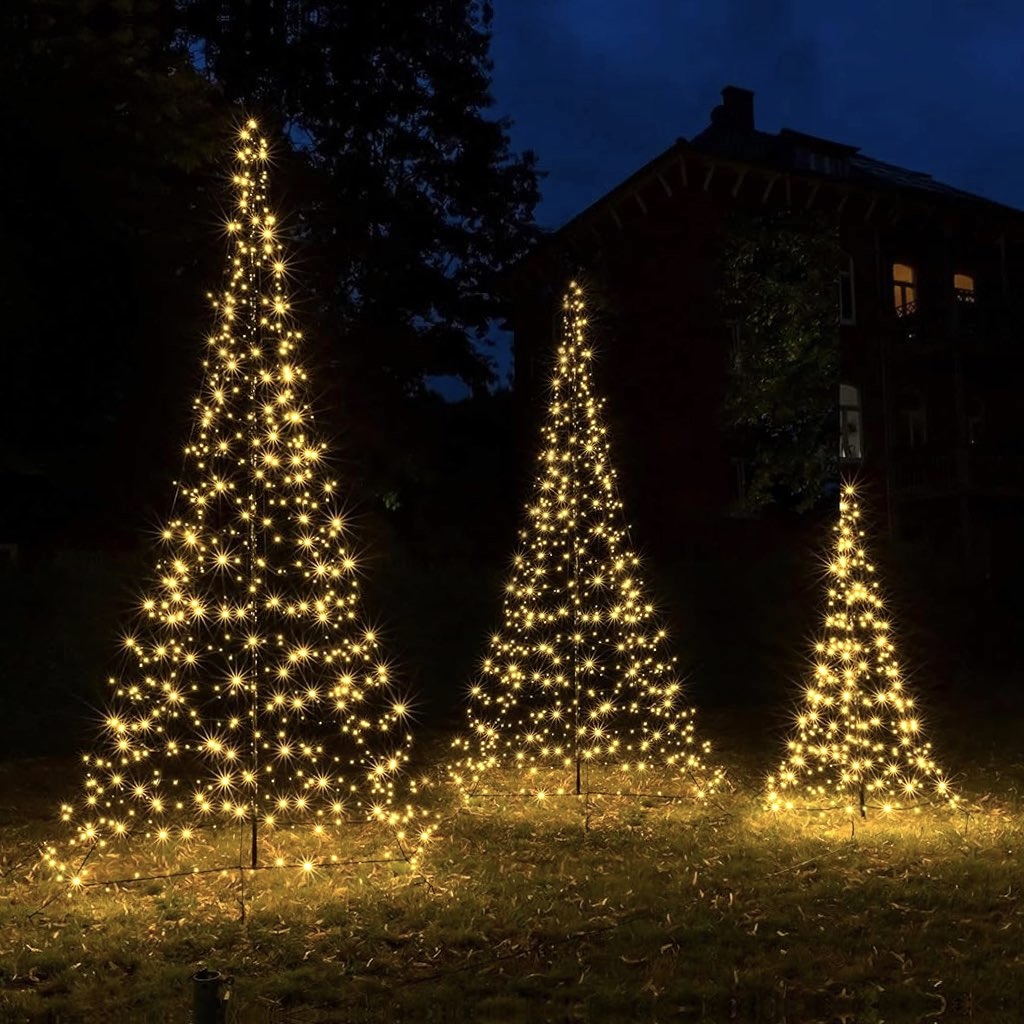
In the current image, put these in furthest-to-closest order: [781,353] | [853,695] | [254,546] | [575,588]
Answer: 1. [781,353]
2. [575,588]
3. [853,695]
4. [254,546]

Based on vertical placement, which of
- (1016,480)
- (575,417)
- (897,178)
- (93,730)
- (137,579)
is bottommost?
(93,730)

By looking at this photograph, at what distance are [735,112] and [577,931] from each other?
26519 millimetres

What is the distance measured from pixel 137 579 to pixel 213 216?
201 inches

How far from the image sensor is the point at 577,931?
616 cm

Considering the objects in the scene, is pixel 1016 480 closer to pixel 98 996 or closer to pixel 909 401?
pixel 909 401

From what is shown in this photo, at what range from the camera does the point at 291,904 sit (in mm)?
6621

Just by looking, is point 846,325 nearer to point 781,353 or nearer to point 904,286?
point 904,286

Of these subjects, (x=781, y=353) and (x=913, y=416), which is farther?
(x=913, y=416)

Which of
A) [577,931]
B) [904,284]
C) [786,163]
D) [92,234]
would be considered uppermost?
[786,163]

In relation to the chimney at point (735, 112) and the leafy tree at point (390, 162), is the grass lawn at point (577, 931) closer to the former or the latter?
the leafy tree at point (390, 162)

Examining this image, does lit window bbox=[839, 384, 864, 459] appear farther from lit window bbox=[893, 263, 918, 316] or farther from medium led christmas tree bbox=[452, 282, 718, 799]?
medium led christmas tree bbox=[452, 282, 718, 799]

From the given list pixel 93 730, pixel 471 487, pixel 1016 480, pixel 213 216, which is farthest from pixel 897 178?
pixel 93 730

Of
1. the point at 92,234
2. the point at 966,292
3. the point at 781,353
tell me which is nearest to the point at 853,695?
the point at 92,234

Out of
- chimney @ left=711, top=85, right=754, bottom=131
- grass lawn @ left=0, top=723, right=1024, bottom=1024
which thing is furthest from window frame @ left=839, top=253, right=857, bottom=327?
grass lawn @ left=0, top=723, right=1024, bottom=1024
